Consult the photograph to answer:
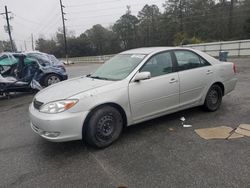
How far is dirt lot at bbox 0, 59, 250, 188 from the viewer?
9.15 feet

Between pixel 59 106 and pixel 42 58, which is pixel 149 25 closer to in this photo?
pixel 42 58

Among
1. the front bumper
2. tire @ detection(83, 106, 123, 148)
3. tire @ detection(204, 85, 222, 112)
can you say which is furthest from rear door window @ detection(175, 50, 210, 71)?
the front bumper

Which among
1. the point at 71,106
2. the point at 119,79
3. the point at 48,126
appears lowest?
the point at 48,126

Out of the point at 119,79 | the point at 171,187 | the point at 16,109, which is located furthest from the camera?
the point at 16,109

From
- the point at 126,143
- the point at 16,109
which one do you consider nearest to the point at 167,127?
the point at 126,143

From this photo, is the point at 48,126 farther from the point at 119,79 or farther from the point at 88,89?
the point at 119,79

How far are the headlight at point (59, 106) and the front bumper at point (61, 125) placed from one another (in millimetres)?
65

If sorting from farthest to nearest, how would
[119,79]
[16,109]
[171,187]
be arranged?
[16,109] < [119,79] < [171,187]

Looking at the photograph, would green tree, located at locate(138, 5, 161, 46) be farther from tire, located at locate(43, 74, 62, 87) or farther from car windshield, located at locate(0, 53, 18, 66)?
car windshield, located at locate(0, 53, 18, 66)

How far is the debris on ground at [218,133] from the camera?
3861mm

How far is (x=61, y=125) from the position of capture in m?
3.27

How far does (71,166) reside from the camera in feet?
10.5

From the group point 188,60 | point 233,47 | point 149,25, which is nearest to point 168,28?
point 149,25

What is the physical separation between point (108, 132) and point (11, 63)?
6786 mm
